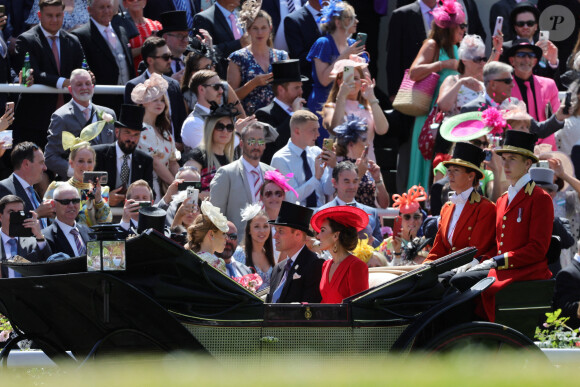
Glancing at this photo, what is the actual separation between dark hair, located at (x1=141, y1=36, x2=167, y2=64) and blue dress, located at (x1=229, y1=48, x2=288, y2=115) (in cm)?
98

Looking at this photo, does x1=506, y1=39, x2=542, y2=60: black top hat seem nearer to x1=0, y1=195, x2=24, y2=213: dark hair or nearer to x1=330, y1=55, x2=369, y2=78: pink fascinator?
x1=330, y1=55, x2=369, y2=78: pink fascinator

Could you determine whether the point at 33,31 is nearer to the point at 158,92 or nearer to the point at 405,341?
the point at 158,92

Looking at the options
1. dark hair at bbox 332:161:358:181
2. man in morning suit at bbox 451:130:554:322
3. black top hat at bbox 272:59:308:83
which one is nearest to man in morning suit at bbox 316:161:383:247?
dark hair at bbox 332:161:358:181

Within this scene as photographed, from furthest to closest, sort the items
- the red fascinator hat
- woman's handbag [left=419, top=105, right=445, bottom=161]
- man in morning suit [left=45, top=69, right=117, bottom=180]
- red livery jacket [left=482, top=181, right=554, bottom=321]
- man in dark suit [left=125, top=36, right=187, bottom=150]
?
woman's handbag [left=419, top=105, right=445, bottom=161], man in dark suit [left=125, top=36, right=187, bottom=150], man in morning suit [left=45, top=69, right=117, bottom=180], red livery jacket [left=482, top=181, right=554, bottom=321], the red fascinator hat

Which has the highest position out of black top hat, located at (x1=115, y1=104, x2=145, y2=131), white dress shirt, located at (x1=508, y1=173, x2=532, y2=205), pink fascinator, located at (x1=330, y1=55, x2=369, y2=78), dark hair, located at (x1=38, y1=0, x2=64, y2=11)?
dark hair, located at (x1=38, y1=0, x2=64, y2=11)

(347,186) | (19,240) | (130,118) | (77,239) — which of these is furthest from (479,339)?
(130,118)

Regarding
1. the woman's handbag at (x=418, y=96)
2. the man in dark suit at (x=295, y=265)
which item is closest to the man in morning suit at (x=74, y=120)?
the man in dark suit at (x=295, y=265)

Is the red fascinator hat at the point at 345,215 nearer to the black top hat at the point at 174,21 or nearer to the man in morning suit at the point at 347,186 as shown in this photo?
the man in morning suit at the point at 347,186

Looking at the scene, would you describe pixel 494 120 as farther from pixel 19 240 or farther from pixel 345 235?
pixel 19 240

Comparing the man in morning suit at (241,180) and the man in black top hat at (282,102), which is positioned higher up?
the man in black top hat at (282,102)

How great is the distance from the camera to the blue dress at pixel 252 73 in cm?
1230

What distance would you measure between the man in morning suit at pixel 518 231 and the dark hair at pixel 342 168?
2.33 m

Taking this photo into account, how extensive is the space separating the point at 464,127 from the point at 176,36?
3583 mm

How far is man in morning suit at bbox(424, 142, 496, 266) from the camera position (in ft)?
28.1
